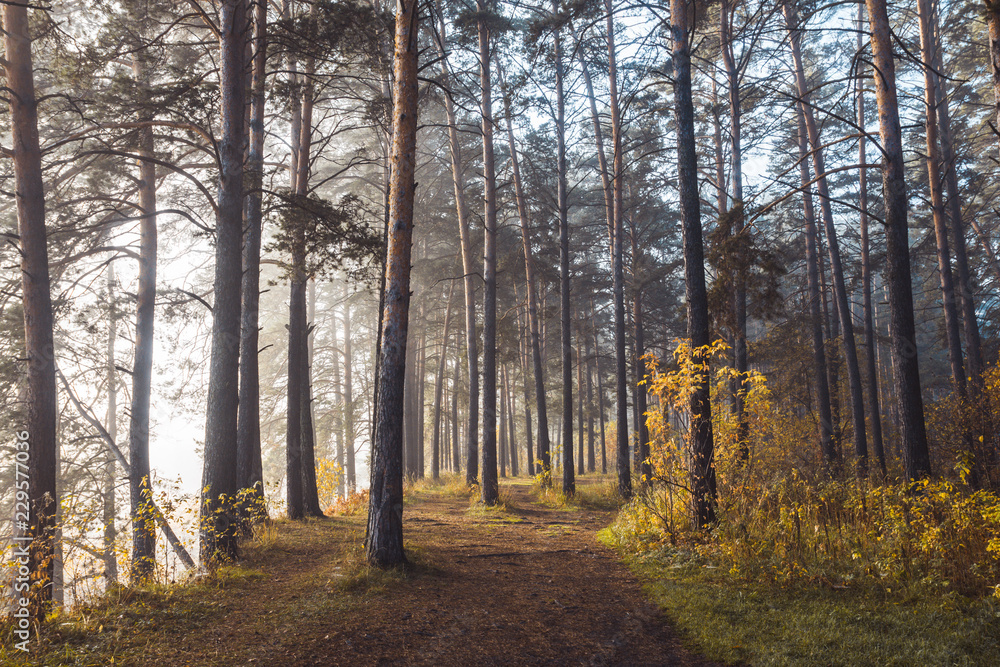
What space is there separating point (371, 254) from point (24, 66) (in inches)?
210

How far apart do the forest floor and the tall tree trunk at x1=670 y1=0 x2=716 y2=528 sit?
1641 millimetres

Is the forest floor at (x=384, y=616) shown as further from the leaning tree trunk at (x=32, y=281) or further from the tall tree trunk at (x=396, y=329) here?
the leaning tree trunk at (x=32, y=281)

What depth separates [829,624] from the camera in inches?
168

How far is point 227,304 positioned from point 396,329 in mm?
2714

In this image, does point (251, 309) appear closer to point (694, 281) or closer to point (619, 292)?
point (694, 281)

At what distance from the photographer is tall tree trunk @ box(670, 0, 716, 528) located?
7.17m

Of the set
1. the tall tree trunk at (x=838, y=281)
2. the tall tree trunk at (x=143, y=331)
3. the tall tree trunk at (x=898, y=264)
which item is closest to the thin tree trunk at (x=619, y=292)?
the tall tree trunk at (x=838, y=281)

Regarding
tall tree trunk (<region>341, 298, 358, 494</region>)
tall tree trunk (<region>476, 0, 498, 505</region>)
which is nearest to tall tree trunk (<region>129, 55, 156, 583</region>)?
tall tree trunk (<region>476, 0, 498, 505</region>)

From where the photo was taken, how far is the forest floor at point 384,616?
3.96 meters

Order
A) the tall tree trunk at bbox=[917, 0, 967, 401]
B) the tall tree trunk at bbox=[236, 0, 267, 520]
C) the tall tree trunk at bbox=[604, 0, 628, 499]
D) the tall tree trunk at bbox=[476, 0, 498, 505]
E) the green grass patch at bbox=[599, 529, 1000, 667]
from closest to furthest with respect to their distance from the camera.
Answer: the green grass patch at bbox=[599, 529, 1000, 667] < the tall tree trunk at bbox=[236, 0, 267, 520] < the tall tree trunk at bbox=[917, 0, 967, 401] < the tall tree trunk at bbox=[476, 0, 498, 505] < the tall tree trunk at bbox=[604, 0, 628, 499]

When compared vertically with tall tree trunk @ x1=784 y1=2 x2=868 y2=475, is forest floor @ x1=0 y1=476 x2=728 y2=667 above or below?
below

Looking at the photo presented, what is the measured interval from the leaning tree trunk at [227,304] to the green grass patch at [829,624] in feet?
19.1

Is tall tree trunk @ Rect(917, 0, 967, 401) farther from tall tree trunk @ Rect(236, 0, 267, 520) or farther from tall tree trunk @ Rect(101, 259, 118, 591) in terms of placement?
tall tree trunk @ Rect(101, 259, 118, 591)

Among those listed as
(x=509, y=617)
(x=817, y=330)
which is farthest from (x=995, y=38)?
(x=817, y=330)
